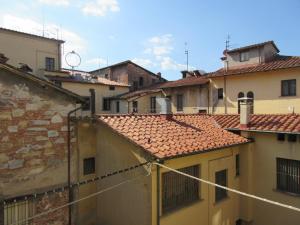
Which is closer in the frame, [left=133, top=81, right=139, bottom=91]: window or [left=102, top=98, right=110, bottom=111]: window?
[left=102, top=98, right=110, bottom=111]: window

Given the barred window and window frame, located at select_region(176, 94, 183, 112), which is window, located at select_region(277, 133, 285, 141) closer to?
the barred window

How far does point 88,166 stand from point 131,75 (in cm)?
2533

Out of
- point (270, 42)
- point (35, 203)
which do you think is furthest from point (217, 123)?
point (270, 42)

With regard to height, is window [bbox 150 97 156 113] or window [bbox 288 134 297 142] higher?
window [bbox 150 97 156 113]

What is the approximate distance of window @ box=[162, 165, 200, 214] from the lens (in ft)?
30.4

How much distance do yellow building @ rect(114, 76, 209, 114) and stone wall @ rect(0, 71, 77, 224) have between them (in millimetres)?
14492

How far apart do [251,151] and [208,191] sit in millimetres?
3296

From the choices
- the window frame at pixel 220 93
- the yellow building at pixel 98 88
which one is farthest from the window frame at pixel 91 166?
the yellow building at pixel 98 88

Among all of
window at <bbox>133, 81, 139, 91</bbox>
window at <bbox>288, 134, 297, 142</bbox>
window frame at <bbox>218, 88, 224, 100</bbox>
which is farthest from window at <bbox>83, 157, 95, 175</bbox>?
window at <bbox>133, 81, 139, 91</bbox>

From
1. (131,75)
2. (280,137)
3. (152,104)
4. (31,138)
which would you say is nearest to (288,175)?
(280,137)

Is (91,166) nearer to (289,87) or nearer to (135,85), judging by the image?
(289,87)

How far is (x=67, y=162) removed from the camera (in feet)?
31.9

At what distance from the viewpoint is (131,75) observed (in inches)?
1377

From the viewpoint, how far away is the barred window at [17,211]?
8258mm
